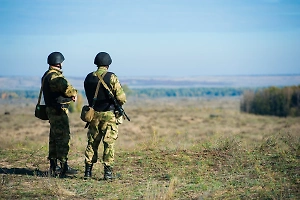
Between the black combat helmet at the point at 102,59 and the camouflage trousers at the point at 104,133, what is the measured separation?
0.96 m

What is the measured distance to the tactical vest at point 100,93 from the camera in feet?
29.6

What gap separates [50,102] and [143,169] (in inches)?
94.0

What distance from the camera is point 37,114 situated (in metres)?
9.66

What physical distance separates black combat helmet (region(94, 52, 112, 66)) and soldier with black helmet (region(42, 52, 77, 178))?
2.45 ft

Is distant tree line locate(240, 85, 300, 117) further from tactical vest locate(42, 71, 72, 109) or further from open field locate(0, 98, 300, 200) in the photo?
tactical vest locate(42, 71, 72, 109)

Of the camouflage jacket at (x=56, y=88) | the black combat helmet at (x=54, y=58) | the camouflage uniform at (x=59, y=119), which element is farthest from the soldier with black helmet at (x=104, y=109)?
the black combat helmet at (x=54, y=58)

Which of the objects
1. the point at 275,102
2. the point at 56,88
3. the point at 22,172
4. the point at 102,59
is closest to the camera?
the point at 102,59

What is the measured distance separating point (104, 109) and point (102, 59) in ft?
3.19

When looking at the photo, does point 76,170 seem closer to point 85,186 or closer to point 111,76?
point 85,186

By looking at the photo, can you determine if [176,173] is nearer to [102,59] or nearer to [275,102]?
[102,59]

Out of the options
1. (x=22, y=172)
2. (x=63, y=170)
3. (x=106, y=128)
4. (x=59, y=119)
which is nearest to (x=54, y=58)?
(x=59, y=119)

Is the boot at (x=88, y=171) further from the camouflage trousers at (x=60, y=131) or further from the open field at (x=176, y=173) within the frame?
the camouflage trousers at (x=60, y=131)

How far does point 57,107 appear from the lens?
30.8 ft

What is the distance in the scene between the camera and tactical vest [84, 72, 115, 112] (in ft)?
29.6
